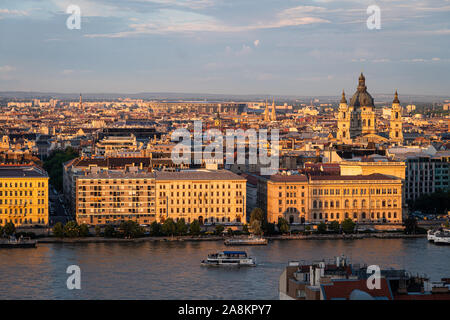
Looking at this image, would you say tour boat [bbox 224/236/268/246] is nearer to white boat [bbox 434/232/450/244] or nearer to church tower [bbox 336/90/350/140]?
white boat [bbox 434/232/450/244]

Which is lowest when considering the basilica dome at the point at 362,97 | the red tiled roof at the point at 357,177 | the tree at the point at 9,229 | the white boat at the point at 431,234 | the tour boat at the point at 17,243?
the tour boat at the point at 17,243

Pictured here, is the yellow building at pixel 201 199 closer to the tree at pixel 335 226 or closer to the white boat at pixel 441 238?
the tree at pixel 335 226

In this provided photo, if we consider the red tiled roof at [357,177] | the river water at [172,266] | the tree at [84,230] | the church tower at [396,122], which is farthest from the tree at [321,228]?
the church tower at [396,122]

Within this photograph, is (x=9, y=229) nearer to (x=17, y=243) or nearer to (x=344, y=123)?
(x=17, y=243)

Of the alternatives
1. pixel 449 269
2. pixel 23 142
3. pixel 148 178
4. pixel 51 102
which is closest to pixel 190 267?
pixel 449 269

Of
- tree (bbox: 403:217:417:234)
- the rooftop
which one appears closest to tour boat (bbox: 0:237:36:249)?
the rooftop

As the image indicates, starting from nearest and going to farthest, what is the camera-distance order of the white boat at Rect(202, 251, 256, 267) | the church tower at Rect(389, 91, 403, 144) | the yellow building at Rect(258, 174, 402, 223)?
the white boat at Rect(202, 251, 256, 267)
the yellow building at Rect(258, 174, 402, 223)
the church tower at Rect(389, 91, 403, 144)

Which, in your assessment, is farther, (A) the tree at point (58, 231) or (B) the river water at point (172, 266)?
(A) the tree at point (58, 231)
